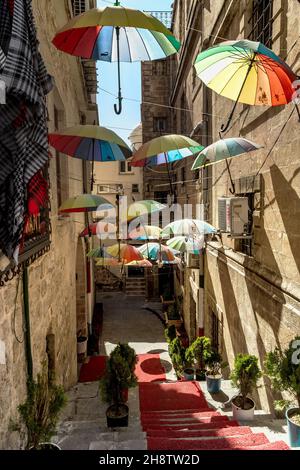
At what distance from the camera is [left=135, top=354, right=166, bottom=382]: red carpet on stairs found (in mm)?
10164

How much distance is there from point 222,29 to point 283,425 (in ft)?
29.0

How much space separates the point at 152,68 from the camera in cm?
2098

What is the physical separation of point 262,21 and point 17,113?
5715 mm

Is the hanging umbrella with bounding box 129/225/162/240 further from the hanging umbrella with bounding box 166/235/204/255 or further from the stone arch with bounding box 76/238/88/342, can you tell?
the stone arch with bounding box 76/238/88/342

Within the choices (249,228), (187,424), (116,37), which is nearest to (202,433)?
(187,424)

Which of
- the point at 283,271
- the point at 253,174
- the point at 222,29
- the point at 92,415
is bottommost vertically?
the point at 92,415

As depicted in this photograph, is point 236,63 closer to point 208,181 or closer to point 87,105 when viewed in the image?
point 208,181

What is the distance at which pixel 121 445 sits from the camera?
11.8 feet

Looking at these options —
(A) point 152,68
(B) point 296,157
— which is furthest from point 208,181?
(A) point 152,68

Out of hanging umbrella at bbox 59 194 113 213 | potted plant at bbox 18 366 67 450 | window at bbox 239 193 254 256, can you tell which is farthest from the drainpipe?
window at bbox 239 193 254 256

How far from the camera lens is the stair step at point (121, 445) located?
3549mm

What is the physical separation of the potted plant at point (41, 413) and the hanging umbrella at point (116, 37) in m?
3.69
